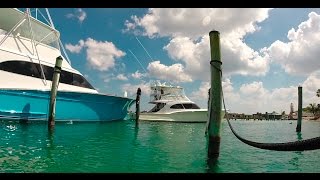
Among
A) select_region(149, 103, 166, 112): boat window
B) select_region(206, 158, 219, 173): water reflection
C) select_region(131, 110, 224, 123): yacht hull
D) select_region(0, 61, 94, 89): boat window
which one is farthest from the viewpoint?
select_region(149, 103, 166, 112): boat window

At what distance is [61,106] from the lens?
19.7m

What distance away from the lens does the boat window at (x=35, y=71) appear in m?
18.0

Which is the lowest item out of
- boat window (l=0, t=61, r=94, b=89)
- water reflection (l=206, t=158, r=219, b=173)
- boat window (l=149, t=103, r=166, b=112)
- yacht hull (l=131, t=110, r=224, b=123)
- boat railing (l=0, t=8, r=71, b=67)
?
water reflection (l=206, t=158, r=219, b=173)

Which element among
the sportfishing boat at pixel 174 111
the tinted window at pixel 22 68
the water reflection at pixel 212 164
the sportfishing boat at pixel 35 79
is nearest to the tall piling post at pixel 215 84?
the water reflection at pixel 212 164

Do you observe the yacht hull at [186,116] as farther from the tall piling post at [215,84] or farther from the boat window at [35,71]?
the tall piling post at [215,84]

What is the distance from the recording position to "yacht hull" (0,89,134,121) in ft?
56.6

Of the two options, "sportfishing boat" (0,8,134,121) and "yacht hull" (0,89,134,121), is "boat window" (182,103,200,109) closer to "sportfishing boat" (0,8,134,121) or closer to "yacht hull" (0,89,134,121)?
"yacht hull" (0,89,134,121)

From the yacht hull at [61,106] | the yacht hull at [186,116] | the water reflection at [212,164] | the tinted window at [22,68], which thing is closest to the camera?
the water reflection at [212,164]

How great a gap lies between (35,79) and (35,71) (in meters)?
0.54

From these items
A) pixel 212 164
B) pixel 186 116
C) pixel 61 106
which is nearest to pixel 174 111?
pixel 186 116

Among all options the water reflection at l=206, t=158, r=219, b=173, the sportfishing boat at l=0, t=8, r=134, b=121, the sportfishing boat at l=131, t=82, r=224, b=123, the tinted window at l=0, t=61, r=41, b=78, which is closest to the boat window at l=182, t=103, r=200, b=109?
the sportfishing boat at l=131, t=82, r=224, b=123
